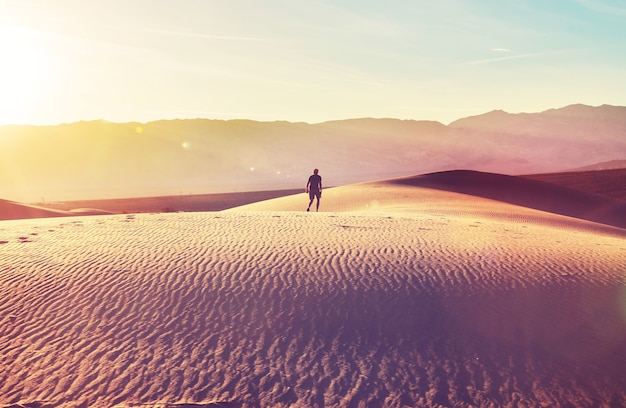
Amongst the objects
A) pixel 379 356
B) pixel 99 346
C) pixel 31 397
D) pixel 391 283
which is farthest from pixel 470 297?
pixel 31 397

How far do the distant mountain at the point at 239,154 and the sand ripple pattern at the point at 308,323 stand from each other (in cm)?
7996

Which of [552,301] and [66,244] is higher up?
[66,244]

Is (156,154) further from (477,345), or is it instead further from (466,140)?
(477,345)

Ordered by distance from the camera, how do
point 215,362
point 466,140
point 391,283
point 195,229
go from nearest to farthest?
point 215,362 → point 391,283 → point 195,229 → point 466,140

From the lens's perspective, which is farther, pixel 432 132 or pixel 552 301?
pixel 432 132

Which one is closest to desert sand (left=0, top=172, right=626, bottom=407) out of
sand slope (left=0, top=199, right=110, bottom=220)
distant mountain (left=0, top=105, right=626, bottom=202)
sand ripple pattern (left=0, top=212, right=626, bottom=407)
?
sand ripple pattern (left=0, top=212, right=626, bottom=407)

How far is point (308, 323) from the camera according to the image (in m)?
6.58

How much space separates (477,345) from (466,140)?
19117 cm

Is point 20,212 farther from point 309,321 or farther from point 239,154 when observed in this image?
→ point 239,154

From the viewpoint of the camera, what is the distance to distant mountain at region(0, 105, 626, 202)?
112000mm

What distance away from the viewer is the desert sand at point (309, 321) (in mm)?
5504

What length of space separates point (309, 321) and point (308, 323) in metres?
0.04

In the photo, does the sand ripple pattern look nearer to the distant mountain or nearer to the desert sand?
the desert sand

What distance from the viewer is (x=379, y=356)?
19.6 feet
